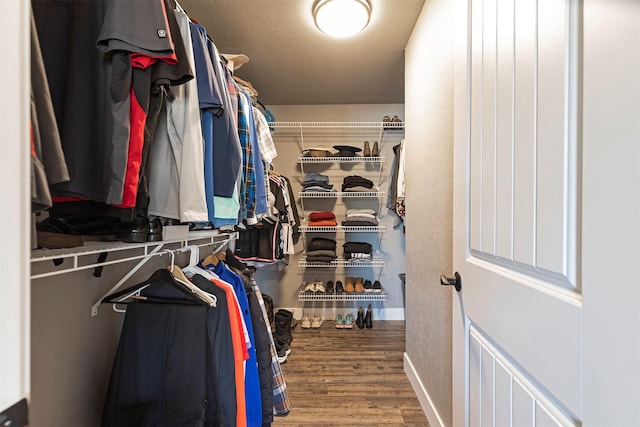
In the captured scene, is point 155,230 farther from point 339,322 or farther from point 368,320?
point 368,320

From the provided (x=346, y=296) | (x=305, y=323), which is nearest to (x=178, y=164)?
(x=346, y=296)

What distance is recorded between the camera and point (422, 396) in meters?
1.57

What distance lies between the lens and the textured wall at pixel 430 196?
49.8 inches

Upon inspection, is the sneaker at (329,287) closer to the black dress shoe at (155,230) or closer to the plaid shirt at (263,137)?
the plaid shirt at (263,137)

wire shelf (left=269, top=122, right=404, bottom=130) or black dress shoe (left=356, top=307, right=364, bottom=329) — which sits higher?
wire shelf (left=269, top=122, right=404, bottom=130)

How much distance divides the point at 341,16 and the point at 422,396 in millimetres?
2191

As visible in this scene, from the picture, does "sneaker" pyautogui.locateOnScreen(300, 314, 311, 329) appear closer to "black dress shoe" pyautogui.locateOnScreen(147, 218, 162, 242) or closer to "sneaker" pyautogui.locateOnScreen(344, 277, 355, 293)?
"sneaker" pyautogui.locateOnScreen(344, 277, 355, 293)

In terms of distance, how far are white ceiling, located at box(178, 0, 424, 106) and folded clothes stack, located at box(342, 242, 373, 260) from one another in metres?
1.46

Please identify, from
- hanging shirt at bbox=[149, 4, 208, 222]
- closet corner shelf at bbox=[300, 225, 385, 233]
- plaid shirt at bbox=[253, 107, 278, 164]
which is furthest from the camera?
closet corner shelf at bbox=[300, 225, 385, 233]
